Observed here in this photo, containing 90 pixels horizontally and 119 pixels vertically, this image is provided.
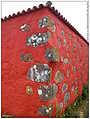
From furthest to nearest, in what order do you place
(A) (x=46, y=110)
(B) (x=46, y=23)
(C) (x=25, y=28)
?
(C) (x=25, y=28)
(B) (x=46, y=23)
(A) (x=46, y=110)

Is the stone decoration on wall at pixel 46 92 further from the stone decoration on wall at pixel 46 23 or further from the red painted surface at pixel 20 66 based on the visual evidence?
the stone decoration on wall at pixel 46 23

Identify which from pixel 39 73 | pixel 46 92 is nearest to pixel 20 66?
pixel 39 73

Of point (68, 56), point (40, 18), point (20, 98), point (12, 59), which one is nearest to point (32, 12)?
point (40, 18)

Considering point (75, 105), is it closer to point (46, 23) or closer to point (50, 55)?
point (50, 55)

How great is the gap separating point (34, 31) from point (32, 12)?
610mm

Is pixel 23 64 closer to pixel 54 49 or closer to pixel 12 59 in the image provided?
pixel 12 59

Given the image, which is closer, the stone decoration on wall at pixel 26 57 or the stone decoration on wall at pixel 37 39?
the stone decoration on wall at pixel 37 39

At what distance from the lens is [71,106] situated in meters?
6.49

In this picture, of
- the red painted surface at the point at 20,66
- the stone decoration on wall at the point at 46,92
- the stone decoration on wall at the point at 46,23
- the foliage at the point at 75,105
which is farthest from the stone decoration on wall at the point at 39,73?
the foliage at the point at 75,105

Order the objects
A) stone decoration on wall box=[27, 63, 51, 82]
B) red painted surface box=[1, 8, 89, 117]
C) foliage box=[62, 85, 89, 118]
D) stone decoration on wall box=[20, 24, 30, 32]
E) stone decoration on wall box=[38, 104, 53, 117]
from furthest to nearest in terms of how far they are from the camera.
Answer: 1. foliage box=[62, 85, 89, 118]
2. stone decoration on wall box=[20, 24, 30, 32]
3. red painted surface box=[1, 8, 89, 117]
4. stone decoration on wall box=[27, 63, 51, 82]
5. stone decoration on wall box=[38, 104, 53, 117]

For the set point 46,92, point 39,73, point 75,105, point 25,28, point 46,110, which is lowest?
point 75,105

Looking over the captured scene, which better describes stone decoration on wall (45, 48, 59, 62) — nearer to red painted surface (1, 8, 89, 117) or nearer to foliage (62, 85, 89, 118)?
red painted surface (1, 8, 89, 117)

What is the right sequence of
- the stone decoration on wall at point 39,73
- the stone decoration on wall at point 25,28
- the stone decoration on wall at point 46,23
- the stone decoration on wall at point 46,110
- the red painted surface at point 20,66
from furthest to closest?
the stone decoration on wall at point 25,28
the stone decoration on wall at point 46,23
the red painted surface at point 20,66
the stone decoration on wall at point 39,73
the stone decoration on wall at point 46,110

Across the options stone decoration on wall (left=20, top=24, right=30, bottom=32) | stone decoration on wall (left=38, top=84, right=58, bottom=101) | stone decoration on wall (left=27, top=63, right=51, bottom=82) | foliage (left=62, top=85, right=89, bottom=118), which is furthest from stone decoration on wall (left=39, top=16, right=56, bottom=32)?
foliage (left=62, top=85, right=89, bottom=118)
